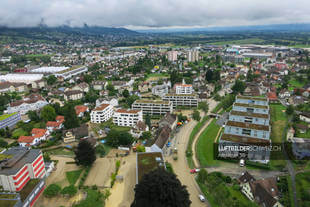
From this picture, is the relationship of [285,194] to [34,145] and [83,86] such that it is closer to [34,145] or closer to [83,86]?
[34,145]

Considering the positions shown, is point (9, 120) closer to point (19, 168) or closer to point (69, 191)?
point (19, 168)

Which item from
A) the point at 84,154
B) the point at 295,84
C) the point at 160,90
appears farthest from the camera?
the point at 295,84

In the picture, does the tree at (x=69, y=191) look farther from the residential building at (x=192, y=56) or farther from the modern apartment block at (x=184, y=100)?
the residential building at (x=192, y=56)

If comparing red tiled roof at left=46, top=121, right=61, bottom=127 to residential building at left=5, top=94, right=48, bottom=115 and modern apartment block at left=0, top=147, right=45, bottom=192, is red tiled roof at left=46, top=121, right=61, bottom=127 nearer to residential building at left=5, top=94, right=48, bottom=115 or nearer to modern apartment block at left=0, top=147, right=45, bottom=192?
modern apartment block at left=0, top=147, right=45, bottom=192

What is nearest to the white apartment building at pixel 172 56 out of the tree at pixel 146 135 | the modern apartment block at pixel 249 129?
the modern apartment block at pixel 249 129

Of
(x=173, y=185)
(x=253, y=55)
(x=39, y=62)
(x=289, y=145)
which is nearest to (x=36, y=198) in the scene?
(x=173, y=185)

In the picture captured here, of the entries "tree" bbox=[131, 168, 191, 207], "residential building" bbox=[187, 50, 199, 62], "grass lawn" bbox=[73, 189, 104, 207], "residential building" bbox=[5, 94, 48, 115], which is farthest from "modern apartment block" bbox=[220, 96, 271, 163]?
"residential building" bbox=[187, 50, 199, 62]

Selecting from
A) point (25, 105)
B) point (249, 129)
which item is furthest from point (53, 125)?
point (249, 129)

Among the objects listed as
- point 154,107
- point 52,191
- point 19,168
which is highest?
point 19,168
